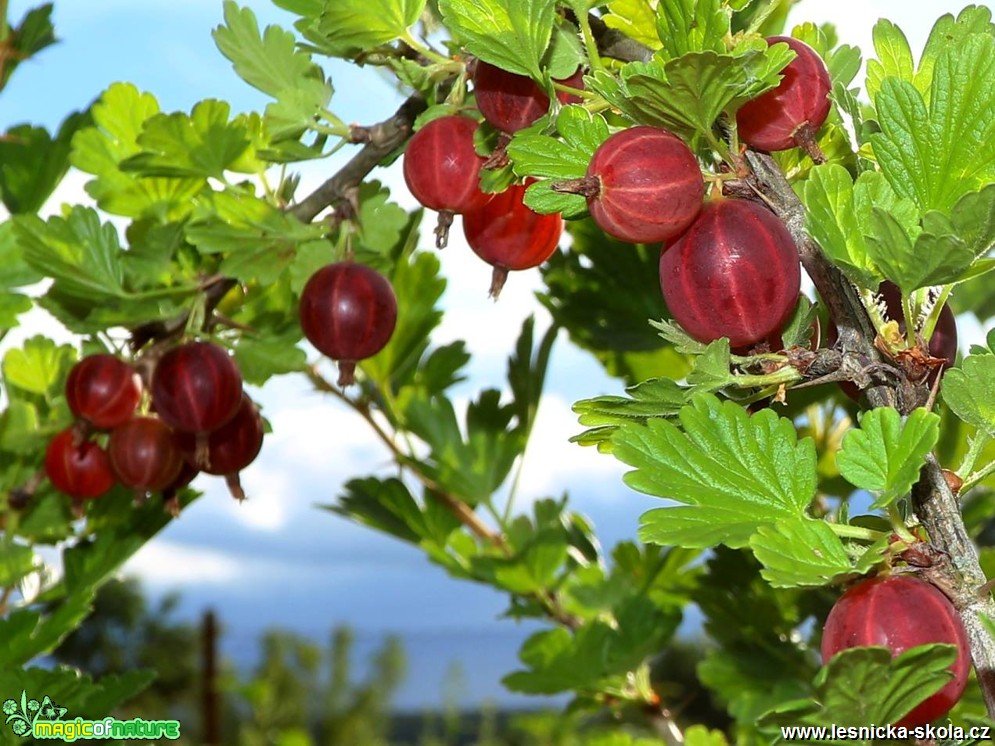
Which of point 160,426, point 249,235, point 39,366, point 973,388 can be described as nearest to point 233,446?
point 160,426

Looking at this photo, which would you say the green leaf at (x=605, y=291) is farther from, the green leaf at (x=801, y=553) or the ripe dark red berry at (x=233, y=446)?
the green leaf at (x=801, y=553)

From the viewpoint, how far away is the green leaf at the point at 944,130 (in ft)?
1.52

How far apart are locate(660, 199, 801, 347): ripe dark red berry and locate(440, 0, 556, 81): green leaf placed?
116 mm

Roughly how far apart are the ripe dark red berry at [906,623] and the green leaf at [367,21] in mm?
433

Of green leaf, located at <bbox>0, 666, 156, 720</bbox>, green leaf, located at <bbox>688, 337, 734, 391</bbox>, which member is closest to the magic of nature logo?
green leaf, located at <bbox>0, 666, 156, 720</bbox>

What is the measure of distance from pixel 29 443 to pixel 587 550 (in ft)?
2.21

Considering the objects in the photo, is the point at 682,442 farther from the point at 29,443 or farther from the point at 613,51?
the point at 29,443

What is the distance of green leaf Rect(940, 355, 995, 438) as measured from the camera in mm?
467

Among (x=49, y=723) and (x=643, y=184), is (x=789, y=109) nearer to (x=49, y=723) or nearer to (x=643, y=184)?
(x=643, y=184)

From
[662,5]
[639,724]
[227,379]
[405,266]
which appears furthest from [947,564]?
[639,724]

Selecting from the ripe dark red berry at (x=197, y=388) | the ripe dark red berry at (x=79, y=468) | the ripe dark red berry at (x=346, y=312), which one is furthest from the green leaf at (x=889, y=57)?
the ripe dark red berry at (x=79, y=468)

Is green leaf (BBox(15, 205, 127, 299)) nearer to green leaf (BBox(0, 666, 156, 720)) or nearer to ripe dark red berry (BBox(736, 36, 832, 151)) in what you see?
green leaf (BBox(0, 666, 156, 720))

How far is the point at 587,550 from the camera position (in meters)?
1.34

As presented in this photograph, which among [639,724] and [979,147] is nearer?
[979,147]
